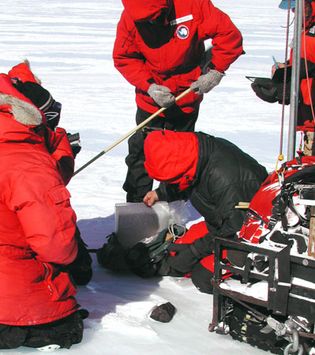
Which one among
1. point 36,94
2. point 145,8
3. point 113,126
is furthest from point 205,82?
point 113,126

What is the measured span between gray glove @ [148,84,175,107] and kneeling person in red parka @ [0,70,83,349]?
1560 mm

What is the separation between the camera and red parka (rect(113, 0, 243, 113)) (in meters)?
4.31

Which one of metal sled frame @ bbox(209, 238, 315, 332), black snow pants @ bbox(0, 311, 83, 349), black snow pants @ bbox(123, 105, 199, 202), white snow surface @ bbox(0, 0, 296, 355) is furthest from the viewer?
black snow pants @ bbox(123, 105, 199, 202)

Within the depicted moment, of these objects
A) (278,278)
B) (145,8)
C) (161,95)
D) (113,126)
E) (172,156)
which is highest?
(145,8)

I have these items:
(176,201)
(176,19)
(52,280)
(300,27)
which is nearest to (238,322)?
(52,280)

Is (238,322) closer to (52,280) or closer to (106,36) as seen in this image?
(52,280)

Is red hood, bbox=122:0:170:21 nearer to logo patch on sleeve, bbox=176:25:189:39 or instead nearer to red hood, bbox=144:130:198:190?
logo patch on sleeve, bbox=176:25:189:39

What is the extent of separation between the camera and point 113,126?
7.49 m

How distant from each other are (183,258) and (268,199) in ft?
3.10

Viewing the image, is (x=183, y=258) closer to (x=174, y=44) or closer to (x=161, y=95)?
(x=161, y=95)

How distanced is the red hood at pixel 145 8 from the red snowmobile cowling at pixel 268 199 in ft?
5.02

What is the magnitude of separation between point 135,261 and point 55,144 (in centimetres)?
97

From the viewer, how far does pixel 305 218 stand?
2619 mm

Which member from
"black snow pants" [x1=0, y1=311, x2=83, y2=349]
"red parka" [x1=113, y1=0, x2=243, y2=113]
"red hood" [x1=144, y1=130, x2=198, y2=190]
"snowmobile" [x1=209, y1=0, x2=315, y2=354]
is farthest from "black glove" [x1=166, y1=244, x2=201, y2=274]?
"red parka" [x1=113, y1=0, x2=243, y2=113]
